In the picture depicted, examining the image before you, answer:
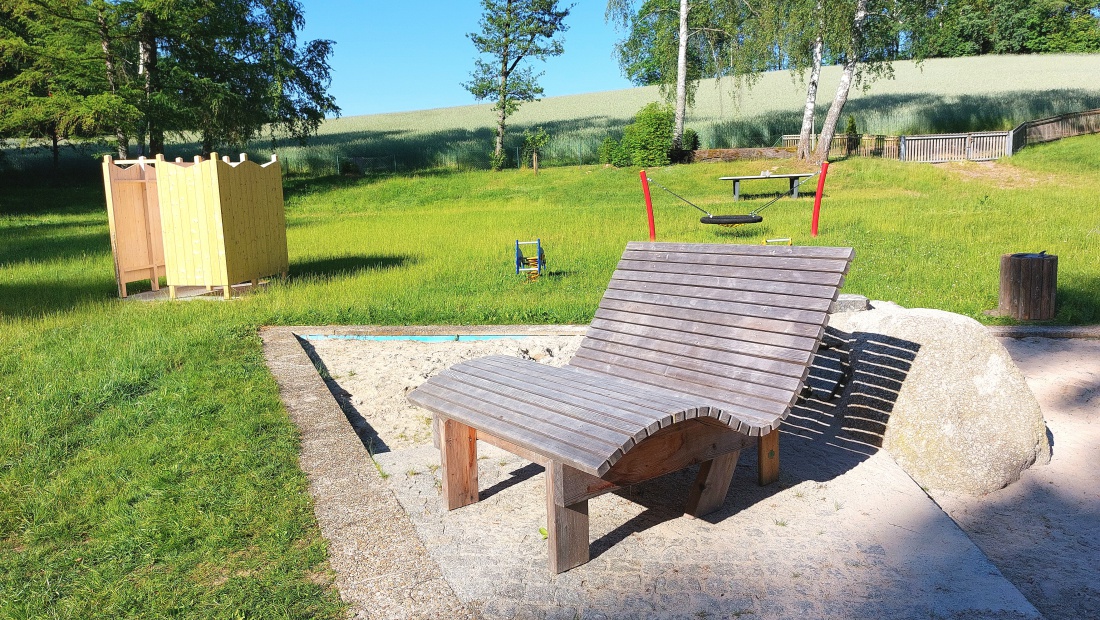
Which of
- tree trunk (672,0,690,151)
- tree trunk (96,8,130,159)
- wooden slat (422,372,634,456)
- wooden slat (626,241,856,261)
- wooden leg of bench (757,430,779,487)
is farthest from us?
tree trunk (96,8,130,159)

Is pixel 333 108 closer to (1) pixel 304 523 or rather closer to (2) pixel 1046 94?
(2) pixel 1046 94

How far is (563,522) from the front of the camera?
3.61 meters

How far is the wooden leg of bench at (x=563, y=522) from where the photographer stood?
3.57 meters

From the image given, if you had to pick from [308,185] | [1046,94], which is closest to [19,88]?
[308,185]

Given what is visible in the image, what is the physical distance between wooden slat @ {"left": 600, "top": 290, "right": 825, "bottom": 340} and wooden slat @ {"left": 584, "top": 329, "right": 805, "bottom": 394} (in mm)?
192

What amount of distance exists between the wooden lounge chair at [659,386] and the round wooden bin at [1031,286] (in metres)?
5.19

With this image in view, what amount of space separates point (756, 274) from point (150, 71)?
34.1m

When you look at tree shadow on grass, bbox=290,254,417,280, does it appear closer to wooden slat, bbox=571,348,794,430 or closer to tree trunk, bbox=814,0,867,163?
wooden slat, bbox=571,348,794,430

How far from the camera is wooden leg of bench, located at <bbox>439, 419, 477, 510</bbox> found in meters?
4.33

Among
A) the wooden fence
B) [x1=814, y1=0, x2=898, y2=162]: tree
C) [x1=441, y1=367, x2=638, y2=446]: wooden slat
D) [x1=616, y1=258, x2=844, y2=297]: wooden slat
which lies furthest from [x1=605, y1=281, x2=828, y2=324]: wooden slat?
the wooden fence

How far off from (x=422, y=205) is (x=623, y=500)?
76.7 ft

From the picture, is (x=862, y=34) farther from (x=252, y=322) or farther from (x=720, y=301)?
(x=720, y=301)

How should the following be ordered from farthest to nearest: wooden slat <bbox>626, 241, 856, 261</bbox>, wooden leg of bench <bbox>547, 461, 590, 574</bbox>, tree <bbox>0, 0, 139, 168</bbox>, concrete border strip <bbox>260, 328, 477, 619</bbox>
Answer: tree <bbox>0, 0, 139, 168</bbox>, wooden slat <bbox>626, 241, 856, 261</bbox>, wooden leg of bench <bbox>547, 461, 590, 574</bbox>, concrete border strip <bbox>260, 328, 477, 619</bbox>

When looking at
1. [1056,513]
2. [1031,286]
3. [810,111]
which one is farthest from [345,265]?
[810,111]
